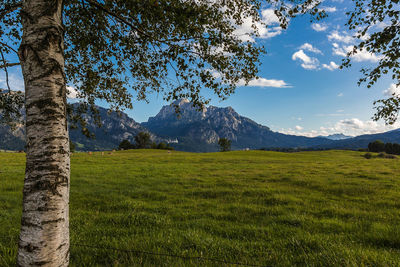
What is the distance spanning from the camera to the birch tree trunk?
10.3 ft

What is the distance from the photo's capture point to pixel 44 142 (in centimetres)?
324

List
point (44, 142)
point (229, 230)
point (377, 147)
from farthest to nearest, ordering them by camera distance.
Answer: point (377, 147) → point (229, 230) → point (44, 142)

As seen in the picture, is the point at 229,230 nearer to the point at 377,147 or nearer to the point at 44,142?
the point at 44,142

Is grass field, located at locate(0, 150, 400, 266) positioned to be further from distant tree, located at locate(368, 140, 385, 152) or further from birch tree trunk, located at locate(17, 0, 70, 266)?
distant tree, located at locate(368, 140, 385, 152)

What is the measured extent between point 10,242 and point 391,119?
18196 millimetres

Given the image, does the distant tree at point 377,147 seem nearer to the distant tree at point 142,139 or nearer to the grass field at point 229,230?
the grass field at point 229,230

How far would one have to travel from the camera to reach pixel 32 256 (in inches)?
122

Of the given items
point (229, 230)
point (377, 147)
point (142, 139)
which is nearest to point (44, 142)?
point (229, 230)

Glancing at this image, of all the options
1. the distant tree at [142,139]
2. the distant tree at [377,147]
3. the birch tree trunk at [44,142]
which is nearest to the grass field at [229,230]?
the birch tree trunk at [44,142]

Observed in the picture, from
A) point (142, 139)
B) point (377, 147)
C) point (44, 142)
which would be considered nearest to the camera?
point (44, 142)

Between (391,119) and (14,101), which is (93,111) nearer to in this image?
(14,101)

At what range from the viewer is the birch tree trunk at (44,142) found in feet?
10.3

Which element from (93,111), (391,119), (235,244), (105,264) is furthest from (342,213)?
(93,111)

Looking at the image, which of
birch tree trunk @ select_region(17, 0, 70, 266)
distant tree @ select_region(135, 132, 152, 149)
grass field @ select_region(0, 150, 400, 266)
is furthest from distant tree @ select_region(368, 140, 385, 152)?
birch tree trunk @ select_region(17, 0, 70, 266)
